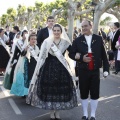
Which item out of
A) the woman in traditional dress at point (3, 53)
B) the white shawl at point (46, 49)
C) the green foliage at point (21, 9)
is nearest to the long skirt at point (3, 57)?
the woman in traditional dress at point (3, 53)

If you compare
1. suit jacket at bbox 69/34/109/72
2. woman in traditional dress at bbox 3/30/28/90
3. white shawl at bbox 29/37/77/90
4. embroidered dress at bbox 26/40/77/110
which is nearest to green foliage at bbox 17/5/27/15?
woman in traditional dress at bbox 3/30/28/90

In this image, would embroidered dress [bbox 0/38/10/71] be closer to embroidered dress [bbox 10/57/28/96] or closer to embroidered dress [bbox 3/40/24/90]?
embroidered dress [bbox 3/40/24/90]

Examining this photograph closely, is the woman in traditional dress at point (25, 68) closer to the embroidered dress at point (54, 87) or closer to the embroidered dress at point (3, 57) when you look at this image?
the embroidered dress at point (54, 87)

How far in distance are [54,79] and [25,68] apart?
6.95 feet

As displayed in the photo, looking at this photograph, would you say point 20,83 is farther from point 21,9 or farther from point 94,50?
point 21,9

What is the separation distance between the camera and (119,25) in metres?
13.8

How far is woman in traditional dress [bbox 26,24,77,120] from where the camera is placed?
6730 millimetres

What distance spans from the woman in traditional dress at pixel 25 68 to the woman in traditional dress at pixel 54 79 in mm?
1646

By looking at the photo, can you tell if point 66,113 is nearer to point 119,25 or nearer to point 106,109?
point 106,109

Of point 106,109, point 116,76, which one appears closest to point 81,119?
point 106,109

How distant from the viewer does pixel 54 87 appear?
6.78 meters

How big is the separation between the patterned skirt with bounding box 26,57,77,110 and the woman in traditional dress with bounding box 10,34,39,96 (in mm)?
1709

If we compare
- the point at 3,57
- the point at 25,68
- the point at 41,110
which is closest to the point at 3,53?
the point at 3,57

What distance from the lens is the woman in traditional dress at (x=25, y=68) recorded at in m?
8.54
